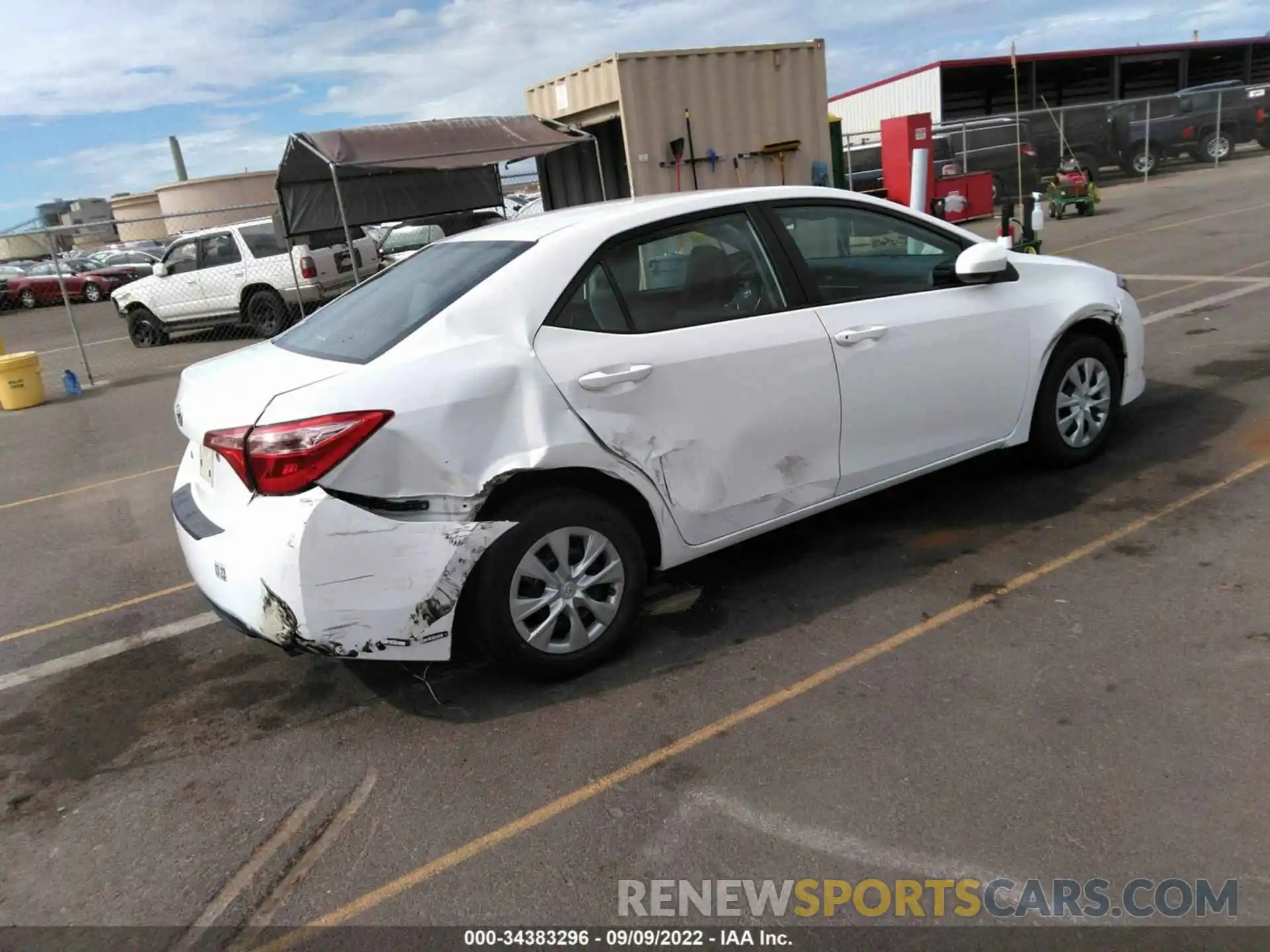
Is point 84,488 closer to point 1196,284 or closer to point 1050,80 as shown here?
point 1196,284

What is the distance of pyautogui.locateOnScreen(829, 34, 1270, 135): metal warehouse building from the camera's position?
33.0 m

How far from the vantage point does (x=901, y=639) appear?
3705mm

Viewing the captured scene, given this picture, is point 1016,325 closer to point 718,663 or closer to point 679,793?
point 718,663

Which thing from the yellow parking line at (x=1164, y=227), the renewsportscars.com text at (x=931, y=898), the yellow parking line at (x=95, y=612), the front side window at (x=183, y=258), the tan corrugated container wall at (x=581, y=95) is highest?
the tan corrugated container wall at (x=581, y=95)

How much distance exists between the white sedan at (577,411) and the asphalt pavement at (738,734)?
40cm

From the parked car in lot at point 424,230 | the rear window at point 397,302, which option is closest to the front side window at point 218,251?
the parked car in lot at point 424,230

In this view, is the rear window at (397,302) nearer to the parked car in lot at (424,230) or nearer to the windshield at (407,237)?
the parked car in lot at (424,230)

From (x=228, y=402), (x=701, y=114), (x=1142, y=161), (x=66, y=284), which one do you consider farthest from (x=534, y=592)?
(x=66, y=284)

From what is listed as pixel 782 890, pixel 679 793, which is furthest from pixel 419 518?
pixel 782 890

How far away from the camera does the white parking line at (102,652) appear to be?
423cm

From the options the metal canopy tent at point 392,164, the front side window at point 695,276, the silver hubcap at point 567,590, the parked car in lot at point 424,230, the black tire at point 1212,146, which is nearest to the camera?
the silver hubcap at point 567,590

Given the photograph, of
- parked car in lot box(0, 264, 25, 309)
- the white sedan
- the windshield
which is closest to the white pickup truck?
the windshield

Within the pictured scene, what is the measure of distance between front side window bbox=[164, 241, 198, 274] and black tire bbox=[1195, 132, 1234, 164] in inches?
1025

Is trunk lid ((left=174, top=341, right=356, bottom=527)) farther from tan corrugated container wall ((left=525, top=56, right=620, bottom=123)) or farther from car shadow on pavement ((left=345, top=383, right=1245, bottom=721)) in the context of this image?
tan corrugated container wall ((left=525, top=56, right=620, bottom=123))
